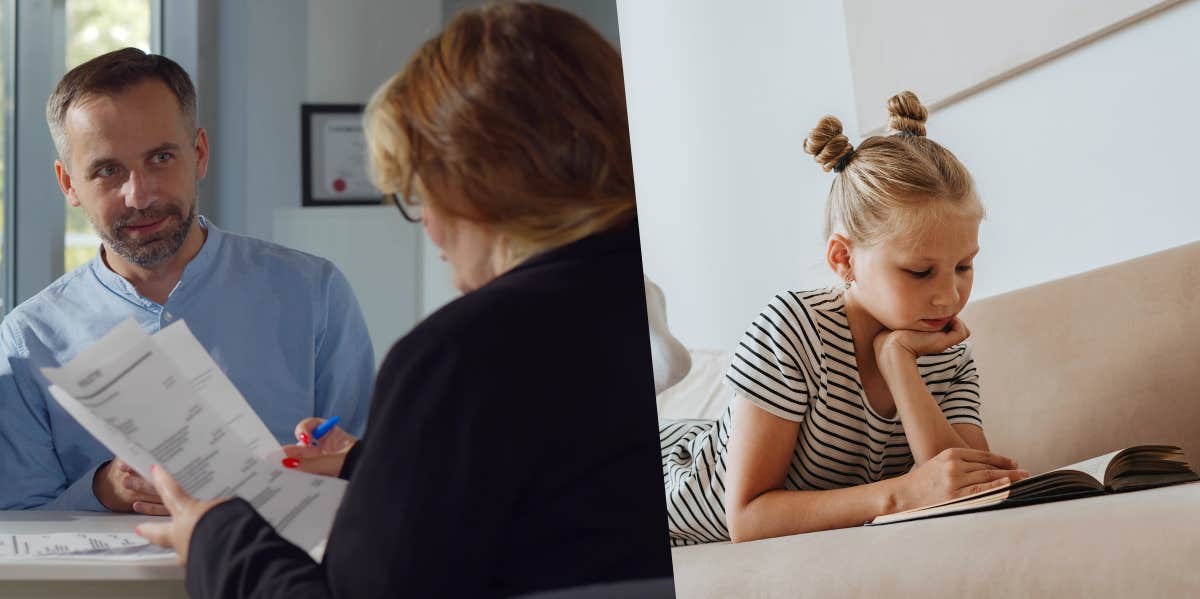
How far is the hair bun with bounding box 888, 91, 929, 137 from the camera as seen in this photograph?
183cm

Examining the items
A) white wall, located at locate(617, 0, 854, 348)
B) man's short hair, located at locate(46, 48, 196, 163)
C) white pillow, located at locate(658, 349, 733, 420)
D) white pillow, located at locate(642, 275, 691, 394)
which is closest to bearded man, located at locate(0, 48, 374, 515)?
man's short hair, located at locate(46, 48, 196, 163)

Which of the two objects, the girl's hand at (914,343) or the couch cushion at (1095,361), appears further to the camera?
the girl's hand at (914,343)

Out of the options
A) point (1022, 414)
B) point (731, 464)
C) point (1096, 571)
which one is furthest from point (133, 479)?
point (1022, 414)

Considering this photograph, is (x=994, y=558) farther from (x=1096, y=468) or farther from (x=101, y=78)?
(x=101, y=78)

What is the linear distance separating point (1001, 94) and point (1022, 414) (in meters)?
0.67

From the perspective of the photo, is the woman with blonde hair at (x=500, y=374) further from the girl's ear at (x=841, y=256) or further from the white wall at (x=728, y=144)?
the white wall at (x=728, y=144)

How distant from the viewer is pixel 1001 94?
1.86 m

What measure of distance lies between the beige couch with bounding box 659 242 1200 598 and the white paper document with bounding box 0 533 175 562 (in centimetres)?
71

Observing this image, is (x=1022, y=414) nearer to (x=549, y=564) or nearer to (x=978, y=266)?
(x=978, y=266)

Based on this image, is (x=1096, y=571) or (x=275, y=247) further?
(x=1096, y=571)

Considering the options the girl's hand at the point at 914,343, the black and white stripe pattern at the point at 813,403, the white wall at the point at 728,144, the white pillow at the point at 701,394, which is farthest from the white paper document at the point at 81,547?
the white wall at the point at 728,144

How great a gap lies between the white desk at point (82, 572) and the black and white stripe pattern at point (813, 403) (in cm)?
111

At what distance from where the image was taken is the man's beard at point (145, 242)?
0.35 metres

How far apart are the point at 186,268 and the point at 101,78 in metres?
0.07
